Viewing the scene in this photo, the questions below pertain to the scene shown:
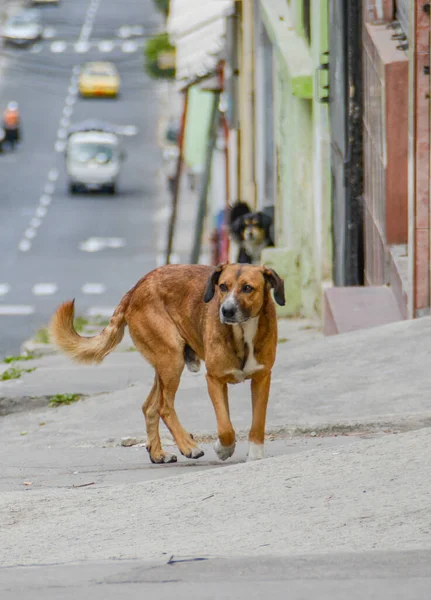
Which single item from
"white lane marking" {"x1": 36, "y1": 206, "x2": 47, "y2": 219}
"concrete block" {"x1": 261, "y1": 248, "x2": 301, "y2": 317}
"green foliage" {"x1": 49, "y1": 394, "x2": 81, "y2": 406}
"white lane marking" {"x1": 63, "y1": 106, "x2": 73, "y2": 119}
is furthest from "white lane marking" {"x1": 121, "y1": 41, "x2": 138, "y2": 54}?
"green foliage" {"x1": 49, "y1": 394, "x2": 81, "y2": 406}

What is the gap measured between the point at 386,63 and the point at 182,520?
22.1ft

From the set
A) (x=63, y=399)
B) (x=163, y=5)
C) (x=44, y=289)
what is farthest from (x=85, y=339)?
(x=163, y=5)

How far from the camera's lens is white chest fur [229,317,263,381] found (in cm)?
772

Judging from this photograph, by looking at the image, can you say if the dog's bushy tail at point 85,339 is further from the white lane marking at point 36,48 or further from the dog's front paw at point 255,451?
the white lane marking at point 36,48

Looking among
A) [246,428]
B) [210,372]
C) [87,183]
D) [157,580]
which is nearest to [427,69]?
[246,428]

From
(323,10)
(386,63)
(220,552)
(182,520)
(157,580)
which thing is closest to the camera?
(157,580)

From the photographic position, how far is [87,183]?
57.3 m

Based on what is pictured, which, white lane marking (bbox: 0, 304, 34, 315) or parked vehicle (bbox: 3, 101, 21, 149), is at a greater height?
parked vehicle (bbox: 3, 101, 21, 149)

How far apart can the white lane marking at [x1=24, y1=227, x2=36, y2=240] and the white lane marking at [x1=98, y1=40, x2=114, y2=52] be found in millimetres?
34118

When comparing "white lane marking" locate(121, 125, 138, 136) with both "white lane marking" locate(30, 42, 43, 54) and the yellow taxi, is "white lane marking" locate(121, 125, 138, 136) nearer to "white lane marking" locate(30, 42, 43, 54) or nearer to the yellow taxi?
the yellow taxi

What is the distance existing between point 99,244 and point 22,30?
35.1 m

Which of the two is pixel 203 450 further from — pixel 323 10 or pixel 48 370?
pixel 323 10

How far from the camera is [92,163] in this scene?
57500 mm

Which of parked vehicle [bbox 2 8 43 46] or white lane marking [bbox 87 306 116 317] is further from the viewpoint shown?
parked vehicle [bbox 2 8 43 46]
